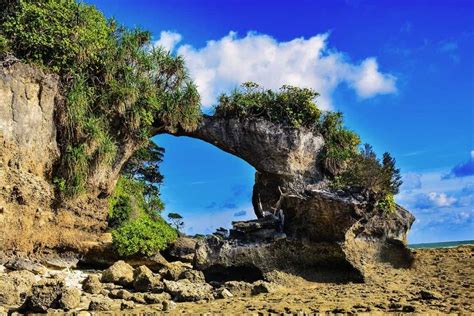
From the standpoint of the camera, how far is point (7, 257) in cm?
1202

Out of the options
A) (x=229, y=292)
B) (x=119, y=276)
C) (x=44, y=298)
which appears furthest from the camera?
(x=119, y=276)

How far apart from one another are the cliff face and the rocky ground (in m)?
0.96

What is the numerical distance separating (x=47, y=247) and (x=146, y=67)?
21.3 ft

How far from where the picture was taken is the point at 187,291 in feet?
32.1

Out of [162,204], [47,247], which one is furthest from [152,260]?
[162,204]

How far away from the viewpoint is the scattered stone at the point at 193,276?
38.3 ft

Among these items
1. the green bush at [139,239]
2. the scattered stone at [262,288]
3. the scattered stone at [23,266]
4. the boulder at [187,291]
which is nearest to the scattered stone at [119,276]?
the boulder at [187,291]

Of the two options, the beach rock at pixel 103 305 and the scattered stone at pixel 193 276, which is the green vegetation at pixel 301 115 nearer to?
the scattered stone at pixel 193 276

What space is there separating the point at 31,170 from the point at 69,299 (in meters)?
5.62

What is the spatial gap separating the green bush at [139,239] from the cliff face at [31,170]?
105cm

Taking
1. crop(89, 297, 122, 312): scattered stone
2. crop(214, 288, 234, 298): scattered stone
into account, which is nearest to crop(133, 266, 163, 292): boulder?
crop(214, 288, 234, 298): scattered stone

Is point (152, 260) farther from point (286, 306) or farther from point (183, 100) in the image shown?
point (286, 306)

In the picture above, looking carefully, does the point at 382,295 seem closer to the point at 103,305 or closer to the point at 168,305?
the point at 168,305

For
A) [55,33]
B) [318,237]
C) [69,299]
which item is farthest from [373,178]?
[55,33]
